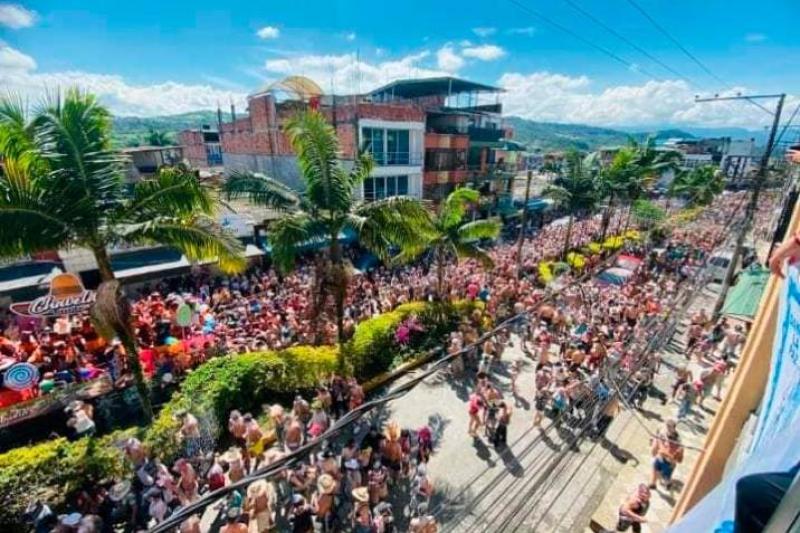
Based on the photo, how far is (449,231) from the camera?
51.6ft

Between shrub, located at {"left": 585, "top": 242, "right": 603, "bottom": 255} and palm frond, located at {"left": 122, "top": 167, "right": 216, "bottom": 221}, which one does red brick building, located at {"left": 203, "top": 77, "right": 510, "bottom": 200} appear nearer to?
shrub, located at {"left": 585, "top": 242, "right": 603, "bottom": 255}

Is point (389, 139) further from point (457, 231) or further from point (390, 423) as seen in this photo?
point (390, 423)

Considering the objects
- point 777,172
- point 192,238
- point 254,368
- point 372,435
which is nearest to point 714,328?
point 372,435

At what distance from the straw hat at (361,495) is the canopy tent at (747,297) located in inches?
534

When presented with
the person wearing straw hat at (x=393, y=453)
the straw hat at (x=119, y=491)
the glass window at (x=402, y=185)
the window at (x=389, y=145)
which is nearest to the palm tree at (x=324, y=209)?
the person wearing straw hat at (x=393, y=453)

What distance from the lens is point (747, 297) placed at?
1413cm

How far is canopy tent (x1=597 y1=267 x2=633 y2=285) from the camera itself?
19656mm

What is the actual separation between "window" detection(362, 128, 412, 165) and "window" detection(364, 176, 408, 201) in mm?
1072

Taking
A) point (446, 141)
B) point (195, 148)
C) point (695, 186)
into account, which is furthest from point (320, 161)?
point (695, 186)

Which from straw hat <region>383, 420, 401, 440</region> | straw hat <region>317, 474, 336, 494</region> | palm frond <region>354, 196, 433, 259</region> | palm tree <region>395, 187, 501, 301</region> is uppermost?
palm frond <region>354, 196, 433, 259</region>

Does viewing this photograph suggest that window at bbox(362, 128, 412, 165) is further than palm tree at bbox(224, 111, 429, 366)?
Yes

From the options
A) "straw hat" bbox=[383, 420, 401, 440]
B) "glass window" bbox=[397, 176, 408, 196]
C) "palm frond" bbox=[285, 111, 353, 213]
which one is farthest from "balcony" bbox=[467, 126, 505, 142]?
"straw hat" bbox=[383, 420, 401, 440]

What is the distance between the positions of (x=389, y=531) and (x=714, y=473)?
5233 mm

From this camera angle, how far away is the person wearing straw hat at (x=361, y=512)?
6.95 meters
